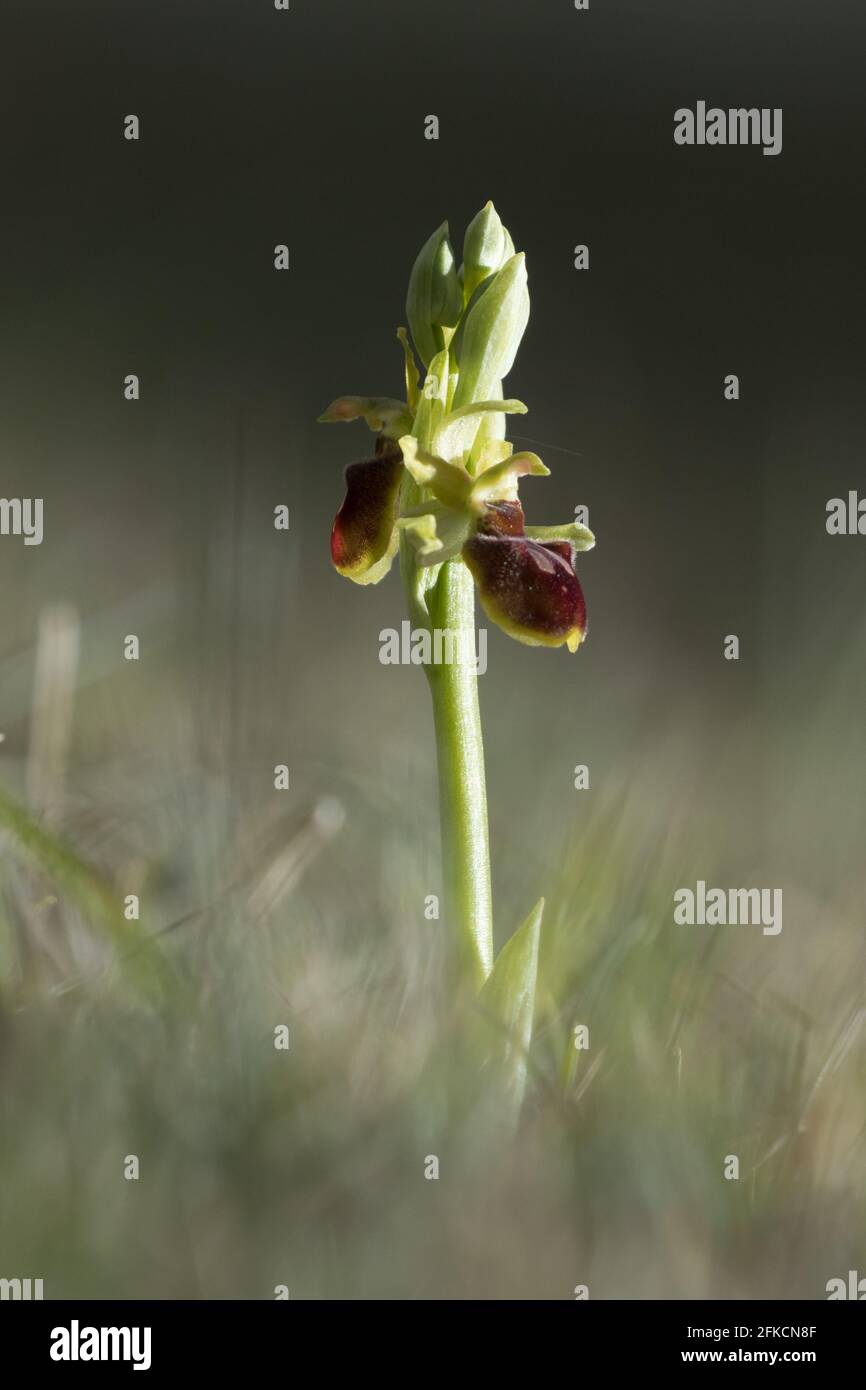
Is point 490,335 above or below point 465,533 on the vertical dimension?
above

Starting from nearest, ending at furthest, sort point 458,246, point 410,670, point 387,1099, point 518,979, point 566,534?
1. point 387,1099
2. point 518,979
3. point 566,534
4. point 410,670
5. point 458,246

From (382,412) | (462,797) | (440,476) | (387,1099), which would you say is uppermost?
(382,412)

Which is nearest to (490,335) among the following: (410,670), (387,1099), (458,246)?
(387,1099)

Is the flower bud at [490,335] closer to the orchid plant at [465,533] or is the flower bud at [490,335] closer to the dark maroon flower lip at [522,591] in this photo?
the orchid plant at [465,533]

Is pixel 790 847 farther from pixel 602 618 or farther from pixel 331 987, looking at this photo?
pixel 602 618

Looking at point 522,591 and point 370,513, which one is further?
point 370,513

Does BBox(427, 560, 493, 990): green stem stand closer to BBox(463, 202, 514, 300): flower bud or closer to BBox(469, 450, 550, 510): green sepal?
BBox(469, 450, 550, 510): green sepal

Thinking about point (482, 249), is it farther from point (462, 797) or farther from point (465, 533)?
point (462, 797)
